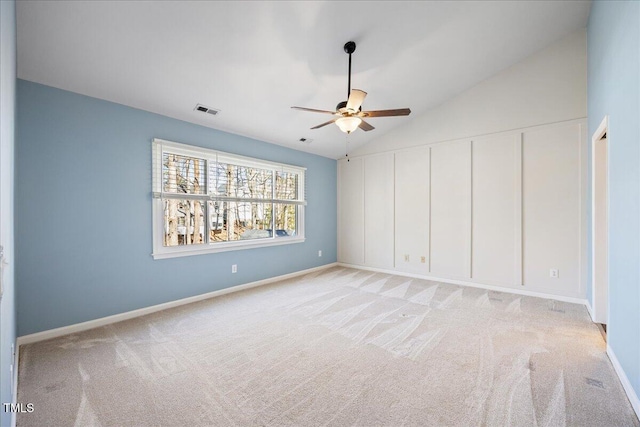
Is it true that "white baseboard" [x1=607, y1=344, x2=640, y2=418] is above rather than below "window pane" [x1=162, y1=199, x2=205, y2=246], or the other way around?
below

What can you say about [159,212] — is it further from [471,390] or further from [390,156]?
[390,156]

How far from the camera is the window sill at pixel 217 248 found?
3.67 meters

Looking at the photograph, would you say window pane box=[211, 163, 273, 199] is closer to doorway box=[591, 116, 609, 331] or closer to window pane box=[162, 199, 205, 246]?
window pane box=[162, 199, 205, 246]

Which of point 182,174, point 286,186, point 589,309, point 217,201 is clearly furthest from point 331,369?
point 286,186

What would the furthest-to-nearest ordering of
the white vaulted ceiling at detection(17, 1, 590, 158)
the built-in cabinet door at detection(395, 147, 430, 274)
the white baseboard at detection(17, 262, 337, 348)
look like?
the built-in cabinet door at detection(395, 147, 430, 274), the white baseboard at detection(17, 262, 337, 348), the white vaulted ceiling at detection(17, 1, 590, 158)

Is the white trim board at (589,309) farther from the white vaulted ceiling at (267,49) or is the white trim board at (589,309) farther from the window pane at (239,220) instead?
the window pane at (239,220)

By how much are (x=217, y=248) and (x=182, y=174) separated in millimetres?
1186

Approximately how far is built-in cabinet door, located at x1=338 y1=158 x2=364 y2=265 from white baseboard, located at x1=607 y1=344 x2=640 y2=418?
404 cm

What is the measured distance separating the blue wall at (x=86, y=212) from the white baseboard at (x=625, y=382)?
14.4ft

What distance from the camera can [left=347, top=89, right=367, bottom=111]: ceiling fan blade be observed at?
264 cm

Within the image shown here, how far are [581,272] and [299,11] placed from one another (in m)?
4.81

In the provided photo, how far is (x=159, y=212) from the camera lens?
3609 mm

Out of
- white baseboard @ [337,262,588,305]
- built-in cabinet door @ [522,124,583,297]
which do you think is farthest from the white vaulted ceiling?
white baseboard @ [337,262,588,305]

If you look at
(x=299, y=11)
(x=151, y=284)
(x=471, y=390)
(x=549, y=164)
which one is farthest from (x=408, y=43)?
(x=151, y=284)
